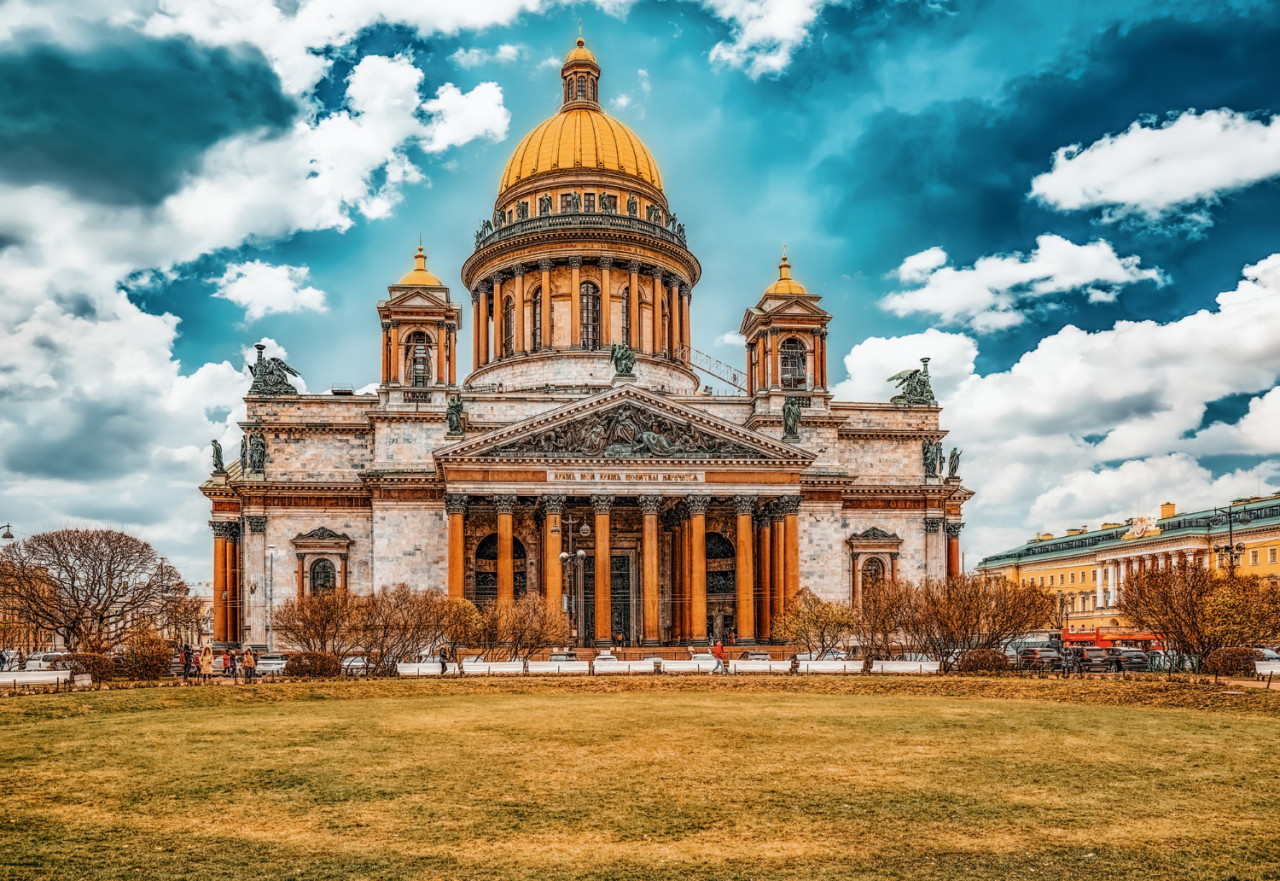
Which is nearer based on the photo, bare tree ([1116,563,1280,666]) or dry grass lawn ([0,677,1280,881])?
dry grass lawn ([0,677,1280,881])

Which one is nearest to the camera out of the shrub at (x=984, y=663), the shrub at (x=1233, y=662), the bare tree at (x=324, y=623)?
the shrub at (x=1233, y=662)

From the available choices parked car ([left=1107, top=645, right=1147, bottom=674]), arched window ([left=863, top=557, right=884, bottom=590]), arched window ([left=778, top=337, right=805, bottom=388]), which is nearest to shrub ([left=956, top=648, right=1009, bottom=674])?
parked car ([left=1107, top=645, right=1147, bottom=674])

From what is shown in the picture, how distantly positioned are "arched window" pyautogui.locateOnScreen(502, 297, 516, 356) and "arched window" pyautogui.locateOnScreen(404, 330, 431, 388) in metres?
8.80

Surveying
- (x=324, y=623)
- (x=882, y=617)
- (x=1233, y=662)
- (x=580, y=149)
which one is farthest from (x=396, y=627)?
(x=580, y=149)

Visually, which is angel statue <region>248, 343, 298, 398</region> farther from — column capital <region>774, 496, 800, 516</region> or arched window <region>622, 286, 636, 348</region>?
column capital <region>774, 496, 800, 516</region>

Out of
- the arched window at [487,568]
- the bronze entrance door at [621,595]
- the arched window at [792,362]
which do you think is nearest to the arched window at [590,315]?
the arched window at [792,362]

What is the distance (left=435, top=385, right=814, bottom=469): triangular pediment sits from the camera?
52.1m

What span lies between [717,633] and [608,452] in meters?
12.2

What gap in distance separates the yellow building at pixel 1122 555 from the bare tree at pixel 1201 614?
96.5 ft

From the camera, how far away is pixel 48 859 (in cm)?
1207

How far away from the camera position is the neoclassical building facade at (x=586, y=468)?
52625 mm

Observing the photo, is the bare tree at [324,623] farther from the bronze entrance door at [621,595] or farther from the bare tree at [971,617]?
the bare tree at [971,617]

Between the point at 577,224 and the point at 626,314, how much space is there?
6109 mm

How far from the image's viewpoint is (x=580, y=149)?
2783 inches
